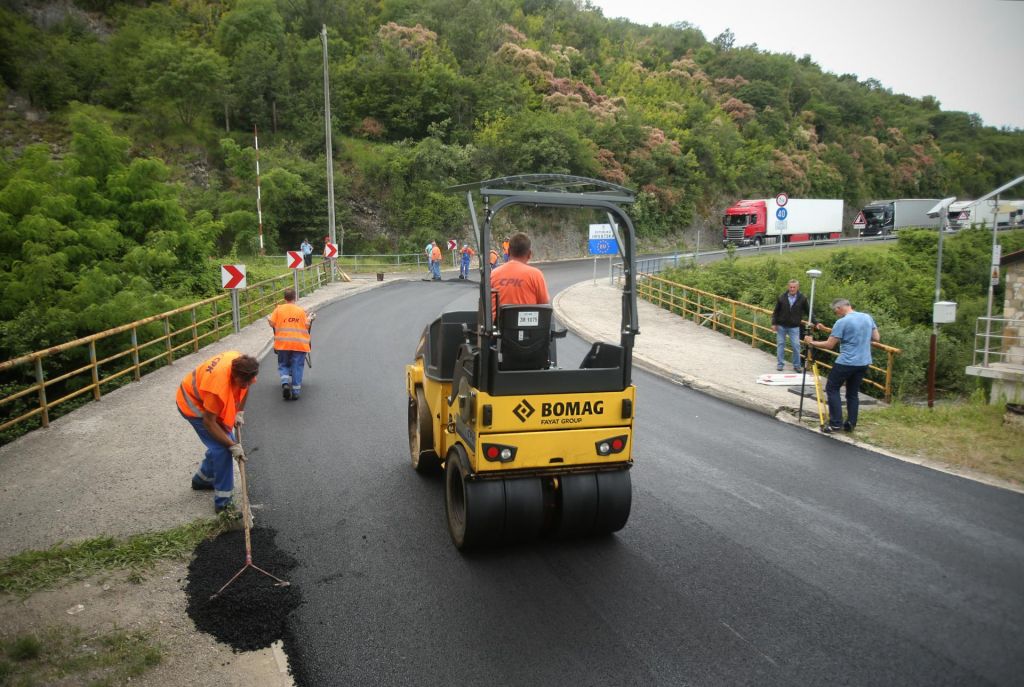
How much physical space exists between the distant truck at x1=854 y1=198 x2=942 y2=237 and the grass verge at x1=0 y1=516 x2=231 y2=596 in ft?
183

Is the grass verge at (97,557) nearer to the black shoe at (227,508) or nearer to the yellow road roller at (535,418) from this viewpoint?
the black shoe at (227,508)

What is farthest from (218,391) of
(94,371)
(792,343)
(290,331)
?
(792,343)

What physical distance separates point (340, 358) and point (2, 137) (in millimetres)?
35356

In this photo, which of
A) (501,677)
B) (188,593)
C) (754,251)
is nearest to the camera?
(501,677)

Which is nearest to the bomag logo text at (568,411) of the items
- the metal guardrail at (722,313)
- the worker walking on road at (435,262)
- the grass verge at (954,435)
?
the grass verge at (954,435)

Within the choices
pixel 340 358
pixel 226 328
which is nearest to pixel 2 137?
pixel 226 328

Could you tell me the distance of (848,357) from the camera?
9.05m

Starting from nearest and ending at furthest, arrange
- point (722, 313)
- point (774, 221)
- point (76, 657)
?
point (76, 657)
point (722, 313)
point (774, 221)

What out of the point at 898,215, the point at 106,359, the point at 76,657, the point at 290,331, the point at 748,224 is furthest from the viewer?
the point at 898,215

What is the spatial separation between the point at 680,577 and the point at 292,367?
24.7ft

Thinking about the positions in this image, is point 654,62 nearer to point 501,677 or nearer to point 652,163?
point 652,163

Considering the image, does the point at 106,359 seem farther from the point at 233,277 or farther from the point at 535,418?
the point at 535,418

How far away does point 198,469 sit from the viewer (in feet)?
23.7

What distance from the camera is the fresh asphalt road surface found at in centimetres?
415
